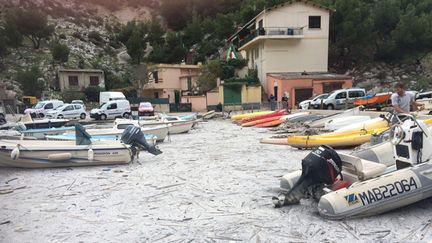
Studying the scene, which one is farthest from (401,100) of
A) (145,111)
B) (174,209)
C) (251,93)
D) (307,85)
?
(251,93)

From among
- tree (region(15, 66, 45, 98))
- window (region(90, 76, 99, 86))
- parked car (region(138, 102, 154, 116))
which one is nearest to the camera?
parked car (region(138, 102, 154, 116))

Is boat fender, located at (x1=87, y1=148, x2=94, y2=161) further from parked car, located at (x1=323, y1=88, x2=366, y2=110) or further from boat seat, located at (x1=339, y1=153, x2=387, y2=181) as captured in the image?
parked car, located at (x1=323, y1=88, x2=366, y2=110)

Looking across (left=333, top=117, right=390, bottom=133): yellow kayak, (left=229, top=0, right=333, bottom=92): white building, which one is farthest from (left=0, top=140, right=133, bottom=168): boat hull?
(left=229, top=0, right=333, bottom=92): white building

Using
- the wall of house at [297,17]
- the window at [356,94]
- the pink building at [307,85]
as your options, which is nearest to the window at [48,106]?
the pink building at [307,85]

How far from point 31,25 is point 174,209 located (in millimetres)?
67603

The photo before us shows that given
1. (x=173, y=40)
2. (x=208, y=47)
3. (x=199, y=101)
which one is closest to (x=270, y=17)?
(x=199, y=101)

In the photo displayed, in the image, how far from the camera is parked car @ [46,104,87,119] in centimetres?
2785

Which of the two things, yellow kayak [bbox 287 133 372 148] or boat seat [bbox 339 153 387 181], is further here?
yellow kayak [bbox 287 133 372 148]

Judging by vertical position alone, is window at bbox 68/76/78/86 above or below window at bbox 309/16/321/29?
below

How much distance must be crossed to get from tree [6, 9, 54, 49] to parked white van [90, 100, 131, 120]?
42.5m

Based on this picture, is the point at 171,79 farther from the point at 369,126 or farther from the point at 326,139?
the point at 326,139

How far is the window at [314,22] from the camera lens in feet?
125

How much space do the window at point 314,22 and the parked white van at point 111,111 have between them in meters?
22.3

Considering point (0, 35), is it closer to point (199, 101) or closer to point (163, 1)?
point (199, 101)
